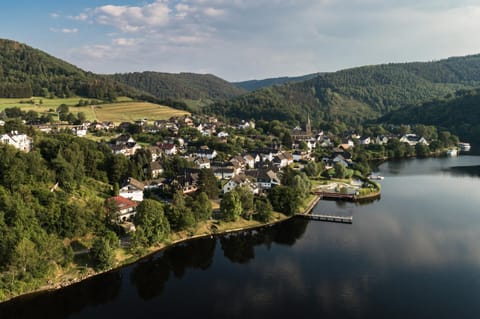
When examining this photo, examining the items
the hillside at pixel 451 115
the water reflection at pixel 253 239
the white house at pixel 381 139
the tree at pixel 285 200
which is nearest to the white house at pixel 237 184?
the tree at pixel 285 200

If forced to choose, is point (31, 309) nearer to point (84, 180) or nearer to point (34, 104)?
point (84, 180)

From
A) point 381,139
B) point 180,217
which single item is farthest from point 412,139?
point 180,217

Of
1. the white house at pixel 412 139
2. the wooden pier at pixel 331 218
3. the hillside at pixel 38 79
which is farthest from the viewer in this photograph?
the hillside at pixel 38 79

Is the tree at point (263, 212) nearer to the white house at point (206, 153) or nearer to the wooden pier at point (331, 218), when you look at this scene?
the wooden pier at point (331, 218)

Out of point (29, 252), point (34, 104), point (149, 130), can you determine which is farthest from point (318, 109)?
point (29, 252)

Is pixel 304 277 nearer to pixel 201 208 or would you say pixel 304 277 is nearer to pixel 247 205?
pixel 201 208

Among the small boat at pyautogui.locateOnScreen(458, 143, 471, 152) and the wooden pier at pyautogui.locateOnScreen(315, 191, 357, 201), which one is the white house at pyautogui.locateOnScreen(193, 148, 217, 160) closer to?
the wooden pier at pyautogui.locateOnScreen(315, 191, 357, 201)

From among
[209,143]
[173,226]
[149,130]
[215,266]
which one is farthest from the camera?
[149,130]
